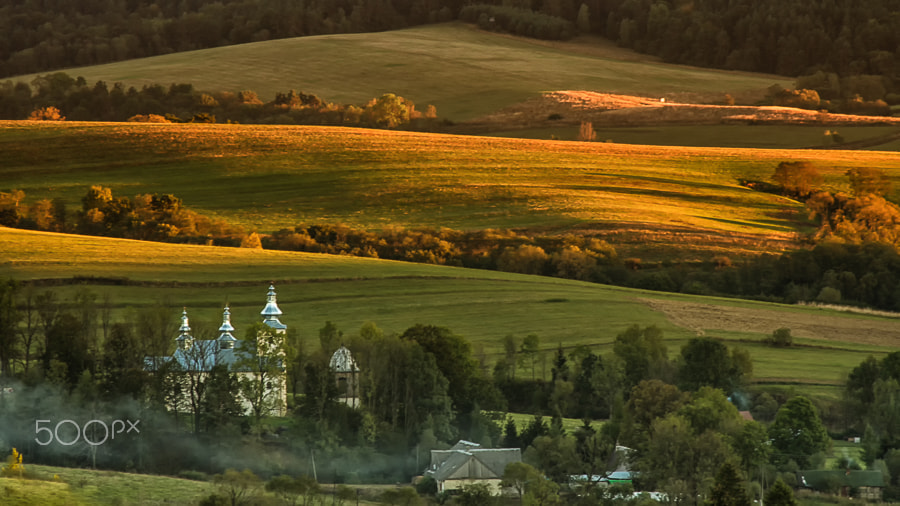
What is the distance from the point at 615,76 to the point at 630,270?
7917cm

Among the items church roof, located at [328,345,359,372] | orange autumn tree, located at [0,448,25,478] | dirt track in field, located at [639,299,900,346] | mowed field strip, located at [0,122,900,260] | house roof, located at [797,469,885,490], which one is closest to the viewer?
orange autumn tree, located at [0,448,25,478]

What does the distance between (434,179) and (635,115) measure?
37752mm

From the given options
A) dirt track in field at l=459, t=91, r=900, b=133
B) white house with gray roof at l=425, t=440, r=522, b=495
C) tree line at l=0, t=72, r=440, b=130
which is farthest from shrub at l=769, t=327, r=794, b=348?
tree line at l=0, t=72, r=440, b=130

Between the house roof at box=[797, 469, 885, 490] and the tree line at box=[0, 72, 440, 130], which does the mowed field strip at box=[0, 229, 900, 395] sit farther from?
the tree line at box=[0, 72, 440, 130]

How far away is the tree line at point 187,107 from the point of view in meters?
135

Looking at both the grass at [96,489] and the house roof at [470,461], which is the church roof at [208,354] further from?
the grass at [96,489]

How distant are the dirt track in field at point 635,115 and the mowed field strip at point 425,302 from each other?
6015cm

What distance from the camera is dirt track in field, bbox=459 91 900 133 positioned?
135000 millimetres

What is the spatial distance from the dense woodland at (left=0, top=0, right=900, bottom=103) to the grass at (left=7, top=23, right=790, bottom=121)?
6.44 metres

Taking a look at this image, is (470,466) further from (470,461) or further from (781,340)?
(781,340)

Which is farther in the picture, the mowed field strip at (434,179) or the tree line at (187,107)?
the tree line at (187,107)

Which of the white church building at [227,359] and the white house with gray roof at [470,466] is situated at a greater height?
the white church building at [227,359]

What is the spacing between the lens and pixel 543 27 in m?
179

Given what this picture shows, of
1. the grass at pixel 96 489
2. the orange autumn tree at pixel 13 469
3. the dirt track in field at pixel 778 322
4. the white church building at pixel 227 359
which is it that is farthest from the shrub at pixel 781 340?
the orange autumn tree at pixel 13 469
